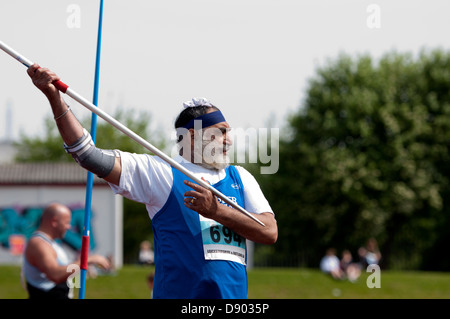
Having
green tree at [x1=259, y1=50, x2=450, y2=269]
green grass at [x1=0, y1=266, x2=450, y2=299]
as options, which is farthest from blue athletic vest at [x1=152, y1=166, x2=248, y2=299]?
green tree at [x1=259, y1=50, x2=450, y2=269]

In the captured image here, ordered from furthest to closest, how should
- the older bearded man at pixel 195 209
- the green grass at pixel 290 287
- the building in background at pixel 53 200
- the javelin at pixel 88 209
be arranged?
1. the building in background at pixel 53 200
2. the green grass at pixel 290 287
3. the javelin at pixel 88 209
4. the older bearded man at pixel 195 209

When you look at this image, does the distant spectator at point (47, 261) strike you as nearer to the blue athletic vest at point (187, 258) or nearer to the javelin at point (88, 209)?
the javelin at point (88, 209)

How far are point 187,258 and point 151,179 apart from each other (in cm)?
46

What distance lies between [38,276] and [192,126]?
3.40 m

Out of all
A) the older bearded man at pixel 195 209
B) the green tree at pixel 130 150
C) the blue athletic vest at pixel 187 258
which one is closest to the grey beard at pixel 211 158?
the older bearded man at pixel 195 209

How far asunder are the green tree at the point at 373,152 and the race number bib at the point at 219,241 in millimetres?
31632

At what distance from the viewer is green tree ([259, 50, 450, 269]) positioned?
35.5m

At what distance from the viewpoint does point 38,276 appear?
6.39 m

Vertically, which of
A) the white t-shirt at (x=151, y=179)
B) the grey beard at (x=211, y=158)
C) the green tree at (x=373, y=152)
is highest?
the green tree at (x=373, y=152)

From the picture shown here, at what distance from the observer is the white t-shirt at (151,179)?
11.4 feet

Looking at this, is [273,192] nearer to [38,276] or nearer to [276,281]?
[276,281]

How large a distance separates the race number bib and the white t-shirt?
0.22m
